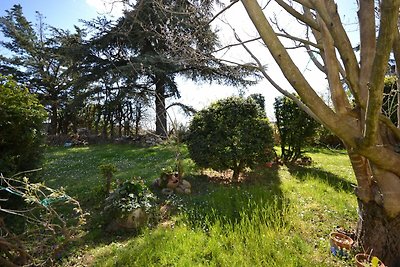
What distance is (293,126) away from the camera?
6320mm

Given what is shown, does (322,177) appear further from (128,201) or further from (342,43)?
(128,201)

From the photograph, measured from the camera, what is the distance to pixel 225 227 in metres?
3.02

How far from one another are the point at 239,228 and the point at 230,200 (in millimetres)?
1052

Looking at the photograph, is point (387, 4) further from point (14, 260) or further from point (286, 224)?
point (14, 260)

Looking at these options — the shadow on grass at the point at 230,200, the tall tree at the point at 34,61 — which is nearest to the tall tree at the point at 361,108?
the shadow on grass at the point at 230,200

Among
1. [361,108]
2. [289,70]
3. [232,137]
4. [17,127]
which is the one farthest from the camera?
[232,137]

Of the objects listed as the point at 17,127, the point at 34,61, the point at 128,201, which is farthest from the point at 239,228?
the point at 34,61

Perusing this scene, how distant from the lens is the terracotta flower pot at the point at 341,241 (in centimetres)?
255

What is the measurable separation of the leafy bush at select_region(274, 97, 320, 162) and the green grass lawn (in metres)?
1.17

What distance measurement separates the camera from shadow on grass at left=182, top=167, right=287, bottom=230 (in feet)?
11.1

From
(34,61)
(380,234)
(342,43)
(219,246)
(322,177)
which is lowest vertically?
(219,246)

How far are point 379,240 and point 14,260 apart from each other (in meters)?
3.55

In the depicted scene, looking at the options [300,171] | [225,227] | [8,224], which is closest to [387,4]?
[225,227]

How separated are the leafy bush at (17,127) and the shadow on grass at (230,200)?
221 centimetres
